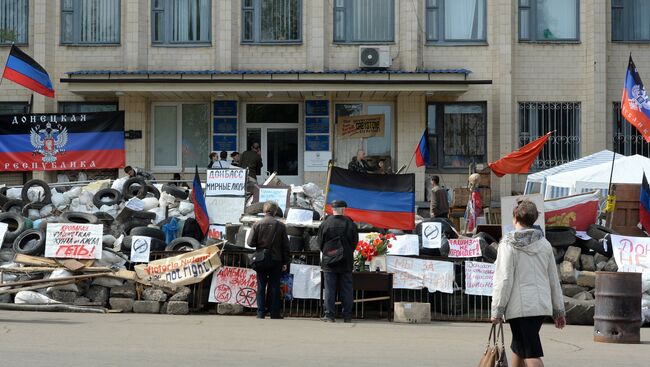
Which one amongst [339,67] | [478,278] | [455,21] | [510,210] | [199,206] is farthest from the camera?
[455,21]

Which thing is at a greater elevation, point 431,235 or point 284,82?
point 284,82

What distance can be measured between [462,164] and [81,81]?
10.5 meters

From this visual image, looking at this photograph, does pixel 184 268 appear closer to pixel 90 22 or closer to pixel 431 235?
pixel 431 235

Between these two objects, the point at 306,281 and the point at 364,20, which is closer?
the point at 306,281

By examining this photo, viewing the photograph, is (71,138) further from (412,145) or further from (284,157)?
(412,145)

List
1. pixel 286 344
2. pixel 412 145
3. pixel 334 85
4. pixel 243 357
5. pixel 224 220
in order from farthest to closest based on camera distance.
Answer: pixel 412 145
pixel 334 85
pixel 224 220
pixel 286 344
pixel 243 357

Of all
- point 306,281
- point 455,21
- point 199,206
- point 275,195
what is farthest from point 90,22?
point 306,281

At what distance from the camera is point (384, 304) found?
704 inches

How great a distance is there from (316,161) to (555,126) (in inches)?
263

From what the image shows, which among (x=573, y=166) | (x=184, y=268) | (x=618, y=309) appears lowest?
(x=618, y=309)

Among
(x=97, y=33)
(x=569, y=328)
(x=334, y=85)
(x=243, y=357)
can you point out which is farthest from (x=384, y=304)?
(x=97, y=33)

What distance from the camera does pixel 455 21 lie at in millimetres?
28359

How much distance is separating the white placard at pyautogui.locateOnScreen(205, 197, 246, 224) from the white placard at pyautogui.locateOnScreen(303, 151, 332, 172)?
8.10 metres

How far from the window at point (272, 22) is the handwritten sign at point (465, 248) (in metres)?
11.9
